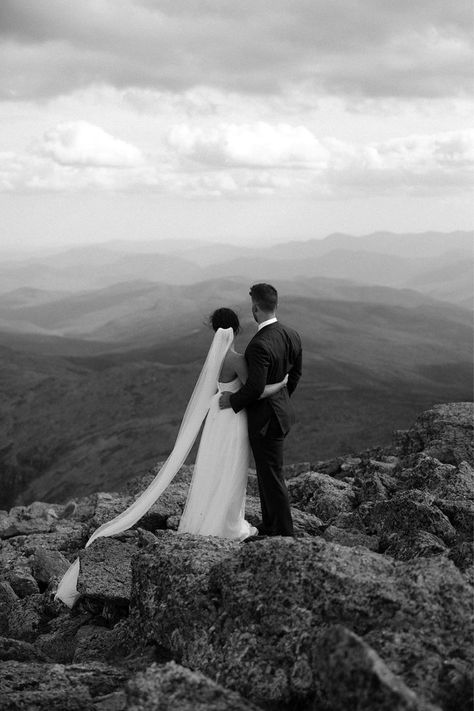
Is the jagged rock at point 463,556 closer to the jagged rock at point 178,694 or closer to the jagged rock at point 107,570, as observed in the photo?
the jagged rock at point 178,694

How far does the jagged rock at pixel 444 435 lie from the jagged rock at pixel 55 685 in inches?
310

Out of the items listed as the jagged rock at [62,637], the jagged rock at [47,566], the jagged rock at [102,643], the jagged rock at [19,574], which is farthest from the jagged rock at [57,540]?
the jagged rock at [102,643]

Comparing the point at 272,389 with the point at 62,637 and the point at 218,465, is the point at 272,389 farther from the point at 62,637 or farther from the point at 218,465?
the point at 62,637

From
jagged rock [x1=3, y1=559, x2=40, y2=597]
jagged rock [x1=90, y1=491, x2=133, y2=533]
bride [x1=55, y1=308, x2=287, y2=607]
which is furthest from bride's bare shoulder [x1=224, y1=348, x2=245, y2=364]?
jagged rock [x1=90, y1=491, x2=133, y2=533]

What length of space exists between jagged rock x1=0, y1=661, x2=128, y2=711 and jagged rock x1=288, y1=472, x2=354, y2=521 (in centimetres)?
442

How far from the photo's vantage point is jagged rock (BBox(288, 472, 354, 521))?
9523mm

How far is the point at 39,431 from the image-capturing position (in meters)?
57.7

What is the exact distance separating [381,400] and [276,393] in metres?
46.1

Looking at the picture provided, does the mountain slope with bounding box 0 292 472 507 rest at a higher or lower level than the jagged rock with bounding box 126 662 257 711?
lower

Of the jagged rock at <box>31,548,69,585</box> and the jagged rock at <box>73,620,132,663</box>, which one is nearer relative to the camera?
→ the jagged rock at <box>73,620,132,663</box>

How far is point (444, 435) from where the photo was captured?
1299 centimetres

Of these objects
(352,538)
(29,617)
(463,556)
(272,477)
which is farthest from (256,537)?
(29,617)

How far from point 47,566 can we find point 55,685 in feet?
13.8

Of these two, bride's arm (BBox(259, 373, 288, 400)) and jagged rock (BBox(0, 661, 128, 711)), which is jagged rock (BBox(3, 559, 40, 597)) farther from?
bride's arm (BBox(259, 373, 288, 400))
